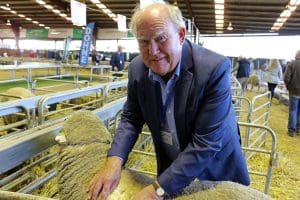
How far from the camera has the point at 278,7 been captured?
15.6 meters

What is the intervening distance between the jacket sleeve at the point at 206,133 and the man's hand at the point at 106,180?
0.66 feet

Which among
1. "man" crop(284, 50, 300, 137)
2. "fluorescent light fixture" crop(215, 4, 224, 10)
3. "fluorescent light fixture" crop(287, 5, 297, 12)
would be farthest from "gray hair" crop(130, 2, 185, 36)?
"fluorescent light fixture" crop(215, 4, 224, 10)

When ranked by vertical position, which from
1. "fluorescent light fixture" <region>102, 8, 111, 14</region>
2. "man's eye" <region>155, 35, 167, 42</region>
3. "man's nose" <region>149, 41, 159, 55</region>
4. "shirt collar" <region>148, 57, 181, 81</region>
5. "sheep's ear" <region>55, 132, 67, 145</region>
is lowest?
"sheep's ear" <region>55, 132, 67, 145</region>

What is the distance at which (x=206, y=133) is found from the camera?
4.25ft

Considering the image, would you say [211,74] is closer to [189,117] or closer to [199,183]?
[189,117]

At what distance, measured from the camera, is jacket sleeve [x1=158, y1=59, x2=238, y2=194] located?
1.27 meters

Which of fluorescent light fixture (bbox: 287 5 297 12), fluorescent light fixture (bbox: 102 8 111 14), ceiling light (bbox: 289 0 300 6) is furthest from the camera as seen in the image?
Answer: fluorescent light fixture (bbox: 102 8 111 14)

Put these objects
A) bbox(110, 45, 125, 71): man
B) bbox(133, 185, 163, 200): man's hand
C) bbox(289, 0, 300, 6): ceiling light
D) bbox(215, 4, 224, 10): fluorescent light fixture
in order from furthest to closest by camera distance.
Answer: bbox(215, 4, 224, 10): fluorescent light fixture
bbox(289, 0, 300, 6): ceiling light
bbox(110, 45, 125, 71): man
bbox(133, 185, 163, 200): man's hand

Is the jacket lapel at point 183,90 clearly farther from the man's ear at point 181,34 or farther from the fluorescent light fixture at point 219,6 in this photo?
the fluorescent light fixture at point 219,6

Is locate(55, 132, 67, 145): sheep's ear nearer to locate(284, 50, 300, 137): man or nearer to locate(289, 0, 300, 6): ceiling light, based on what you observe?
locate(284, 50, 300, 137): man

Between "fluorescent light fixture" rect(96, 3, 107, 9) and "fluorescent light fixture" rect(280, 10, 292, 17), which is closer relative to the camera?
"fluorescent light fixture" rect(280, 10, 292, 17)

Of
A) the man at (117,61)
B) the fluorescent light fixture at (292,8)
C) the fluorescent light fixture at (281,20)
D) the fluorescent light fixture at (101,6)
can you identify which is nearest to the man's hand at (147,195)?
the man at (117,61)

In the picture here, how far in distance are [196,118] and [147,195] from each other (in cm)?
37

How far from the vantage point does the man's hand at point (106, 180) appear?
50.4 inches
